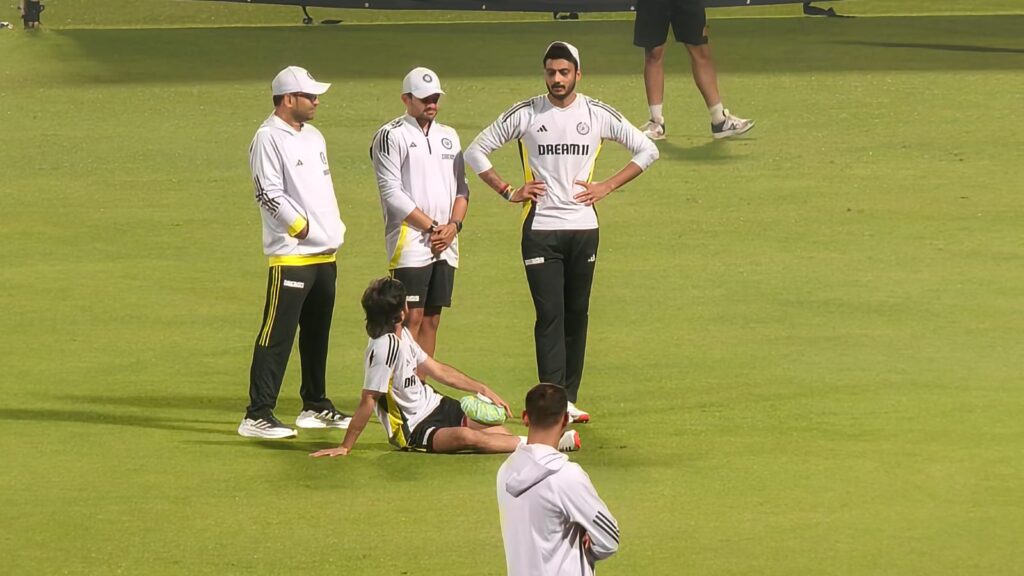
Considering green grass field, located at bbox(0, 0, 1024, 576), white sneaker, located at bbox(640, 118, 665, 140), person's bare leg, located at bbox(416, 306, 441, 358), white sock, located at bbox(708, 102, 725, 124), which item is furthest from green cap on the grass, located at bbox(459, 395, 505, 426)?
white sock, located at bbox(708, 102, 725, 124)

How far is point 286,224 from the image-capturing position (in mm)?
10906

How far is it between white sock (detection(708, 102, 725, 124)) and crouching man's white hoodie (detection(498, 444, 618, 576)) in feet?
44.2

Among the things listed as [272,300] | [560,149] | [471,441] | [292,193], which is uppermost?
[560,149]

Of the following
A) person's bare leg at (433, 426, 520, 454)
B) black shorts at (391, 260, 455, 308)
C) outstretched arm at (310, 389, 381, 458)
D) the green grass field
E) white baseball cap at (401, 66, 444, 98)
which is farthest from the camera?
black shorts at (391, 260, 455, 308)

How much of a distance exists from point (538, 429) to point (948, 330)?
296 inches

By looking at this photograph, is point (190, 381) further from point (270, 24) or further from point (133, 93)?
point (270, 24)

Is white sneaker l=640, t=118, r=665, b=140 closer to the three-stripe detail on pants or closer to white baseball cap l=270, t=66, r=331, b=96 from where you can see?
white baseball cap l=270, t=66, r=331, b=96

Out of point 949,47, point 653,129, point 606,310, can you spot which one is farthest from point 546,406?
point 949,47

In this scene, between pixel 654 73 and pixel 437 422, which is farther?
pixel 654 73

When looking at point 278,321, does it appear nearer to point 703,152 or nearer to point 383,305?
point 383,305

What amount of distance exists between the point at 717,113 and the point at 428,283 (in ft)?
29.1

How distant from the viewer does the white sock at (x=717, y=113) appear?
19733 millimetres

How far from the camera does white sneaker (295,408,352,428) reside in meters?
11.4

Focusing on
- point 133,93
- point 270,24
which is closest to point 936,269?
point 133,93
